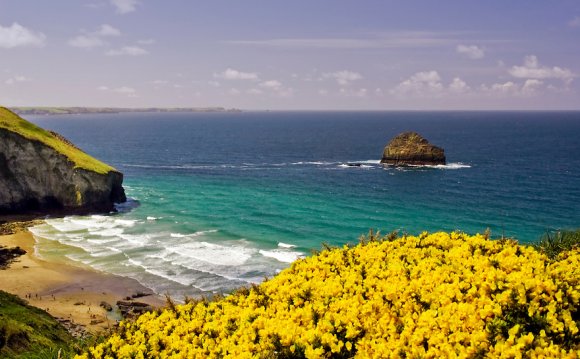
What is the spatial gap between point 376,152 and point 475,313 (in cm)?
15551

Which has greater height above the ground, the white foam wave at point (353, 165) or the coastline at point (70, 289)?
the white foam wave at point (353, 165)

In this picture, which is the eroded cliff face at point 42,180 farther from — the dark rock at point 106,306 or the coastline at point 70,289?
the dark rock at point 106,306

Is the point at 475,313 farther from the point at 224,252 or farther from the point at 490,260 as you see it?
→ the point at 224,252

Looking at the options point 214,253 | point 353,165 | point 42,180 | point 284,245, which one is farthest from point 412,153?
point 42,180

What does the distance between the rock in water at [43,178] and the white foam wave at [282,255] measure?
116ft

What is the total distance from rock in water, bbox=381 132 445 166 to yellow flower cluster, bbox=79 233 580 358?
115m

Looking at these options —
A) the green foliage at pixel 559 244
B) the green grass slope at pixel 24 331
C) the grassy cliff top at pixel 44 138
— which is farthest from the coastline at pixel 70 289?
the green foliage at pixel 559 244

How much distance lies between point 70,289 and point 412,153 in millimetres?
95443

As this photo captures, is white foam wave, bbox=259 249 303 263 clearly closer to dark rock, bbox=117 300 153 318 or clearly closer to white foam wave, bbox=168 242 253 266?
white foam wave, bbox=168 242 253 266

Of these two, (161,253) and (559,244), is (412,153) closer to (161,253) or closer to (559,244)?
(161,253)

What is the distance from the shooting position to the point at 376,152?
16250 cm

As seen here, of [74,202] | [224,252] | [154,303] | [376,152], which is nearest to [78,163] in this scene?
[74,202]

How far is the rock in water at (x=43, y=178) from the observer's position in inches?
3054

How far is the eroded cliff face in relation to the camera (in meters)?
77.6
